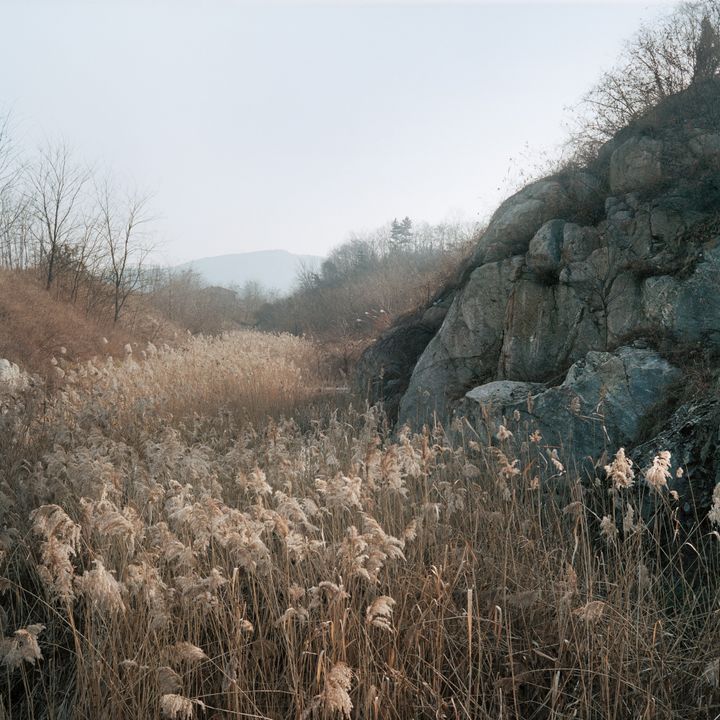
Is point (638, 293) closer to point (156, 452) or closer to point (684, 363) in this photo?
point (684, 363)

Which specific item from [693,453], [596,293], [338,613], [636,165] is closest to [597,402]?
[693,453]

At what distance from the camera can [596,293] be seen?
6.54m

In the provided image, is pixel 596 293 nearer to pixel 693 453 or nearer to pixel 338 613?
pixel 693 453

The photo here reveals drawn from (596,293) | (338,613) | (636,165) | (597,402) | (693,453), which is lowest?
(338,613)

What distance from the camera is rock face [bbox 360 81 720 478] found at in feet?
17.6

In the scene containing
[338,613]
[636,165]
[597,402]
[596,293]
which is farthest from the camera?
[636,165]

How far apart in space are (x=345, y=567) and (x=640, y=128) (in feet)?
22.5

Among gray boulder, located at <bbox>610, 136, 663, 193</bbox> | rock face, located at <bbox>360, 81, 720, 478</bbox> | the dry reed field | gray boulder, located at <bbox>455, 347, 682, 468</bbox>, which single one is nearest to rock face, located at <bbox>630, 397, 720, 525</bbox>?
the dry reed field

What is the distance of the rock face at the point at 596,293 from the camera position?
5.37 metres

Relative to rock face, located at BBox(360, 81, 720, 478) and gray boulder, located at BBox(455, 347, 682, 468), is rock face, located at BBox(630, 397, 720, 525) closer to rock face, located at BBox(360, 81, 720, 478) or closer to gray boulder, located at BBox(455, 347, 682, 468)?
rock face, located at BBox(360, 81, 720, 478)

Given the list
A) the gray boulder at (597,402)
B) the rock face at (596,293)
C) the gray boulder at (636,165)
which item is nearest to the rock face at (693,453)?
the rock face at (596,293)

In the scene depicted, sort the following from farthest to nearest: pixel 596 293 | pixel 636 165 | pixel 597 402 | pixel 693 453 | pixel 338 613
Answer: pixel 636 165 < pixel 596 293 < pixel 597 402 < pixel 693 453 < pixel 338 613

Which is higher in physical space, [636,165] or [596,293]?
[636,165]

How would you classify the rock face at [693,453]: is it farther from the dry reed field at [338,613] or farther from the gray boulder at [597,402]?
the gray boulder at [597,402]
